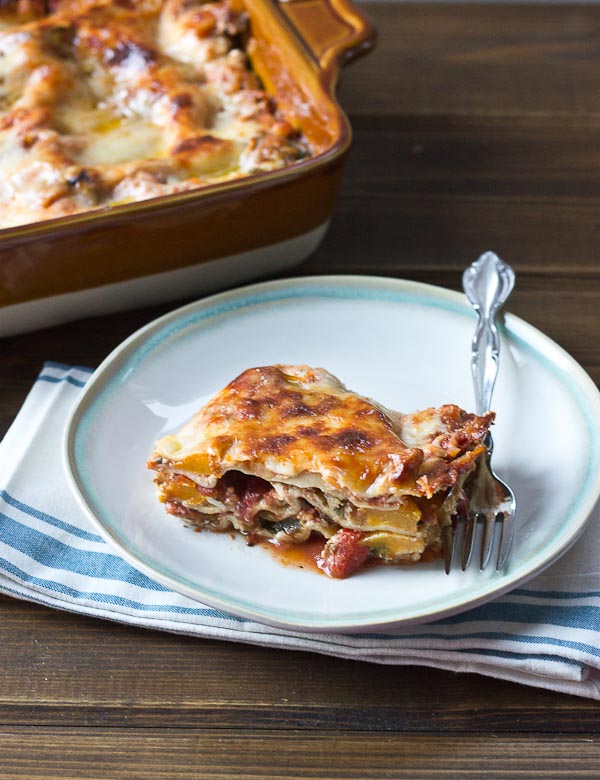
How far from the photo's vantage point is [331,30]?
2102mm

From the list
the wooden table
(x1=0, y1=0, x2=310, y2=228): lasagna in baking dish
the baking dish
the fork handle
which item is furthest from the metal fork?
(x1=0, y1=0, x2=310, y2=228): lasagna in baking dish

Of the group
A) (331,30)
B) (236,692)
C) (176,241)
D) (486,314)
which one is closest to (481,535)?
(236,692)

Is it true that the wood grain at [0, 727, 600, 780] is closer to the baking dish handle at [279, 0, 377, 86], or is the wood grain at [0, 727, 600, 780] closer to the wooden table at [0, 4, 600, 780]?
the wooden table at [0, 4, 600, 780]

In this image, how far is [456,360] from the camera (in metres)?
1.67

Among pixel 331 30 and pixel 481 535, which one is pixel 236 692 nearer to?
pixel 481 535

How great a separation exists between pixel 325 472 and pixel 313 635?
0.69 ft

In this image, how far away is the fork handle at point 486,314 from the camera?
157 centimetres

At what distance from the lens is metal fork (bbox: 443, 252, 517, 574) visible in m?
1.29

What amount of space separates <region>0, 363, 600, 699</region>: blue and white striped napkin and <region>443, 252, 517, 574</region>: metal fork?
0.27ft

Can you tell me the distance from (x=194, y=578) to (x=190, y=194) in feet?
2.32

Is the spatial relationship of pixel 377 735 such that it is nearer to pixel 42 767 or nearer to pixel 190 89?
pixel 42 767

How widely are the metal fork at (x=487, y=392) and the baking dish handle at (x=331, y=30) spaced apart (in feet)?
1.78

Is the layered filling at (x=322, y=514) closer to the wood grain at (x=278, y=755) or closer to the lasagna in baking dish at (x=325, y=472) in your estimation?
the lasagna in baking dish at (x=325, y=472)

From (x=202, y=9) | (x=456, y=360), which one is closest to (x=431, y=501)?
(x=456, y=360)
